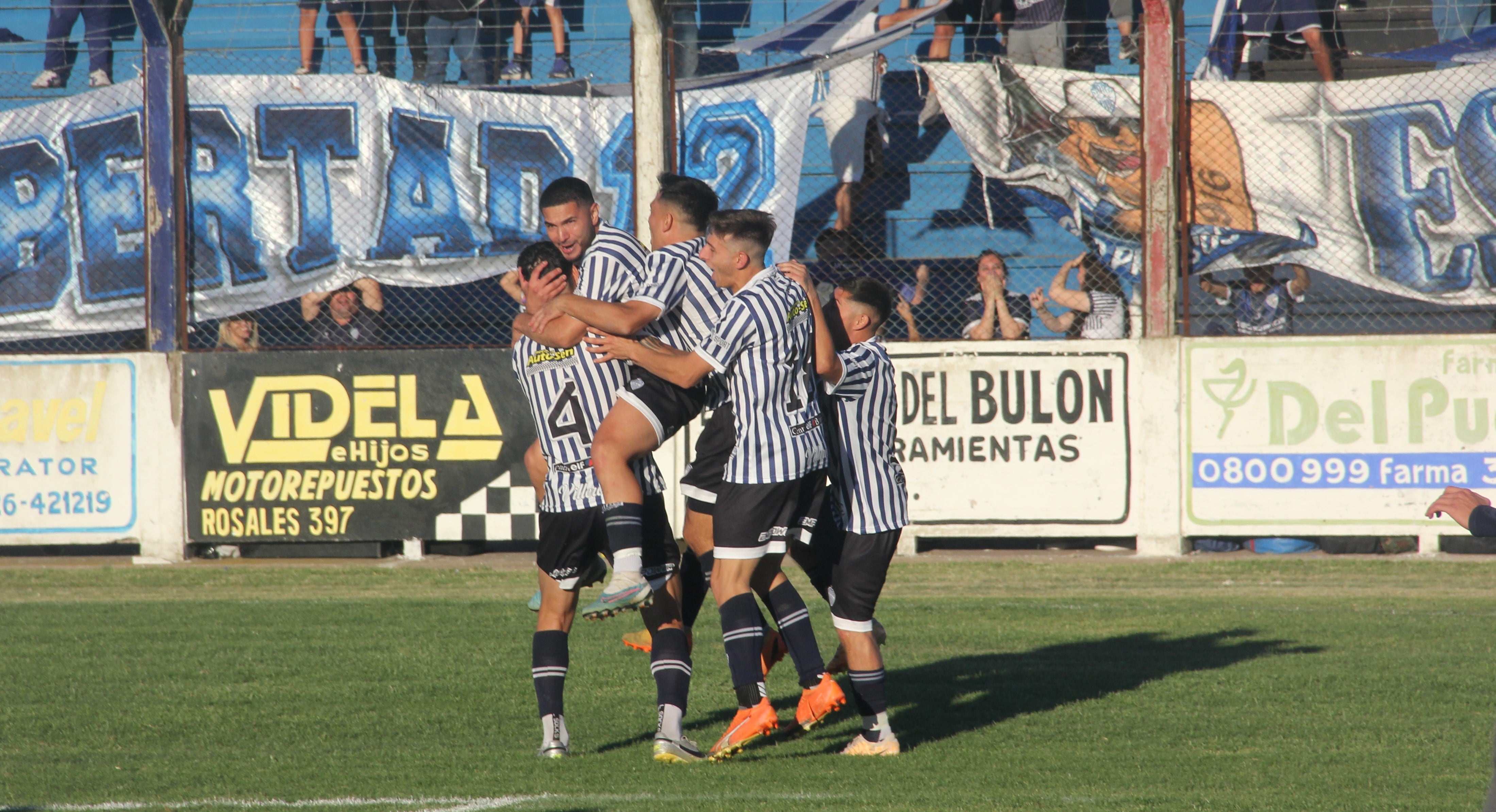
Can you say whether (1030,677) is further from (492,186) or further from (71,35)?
(71,35)

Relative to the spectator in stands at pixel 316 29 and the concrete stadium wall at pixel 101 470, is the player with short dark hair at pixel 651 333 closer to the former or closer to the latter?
the concrete stadium wall at pixel 101 470

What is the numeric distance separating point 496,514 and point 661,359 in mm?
6430

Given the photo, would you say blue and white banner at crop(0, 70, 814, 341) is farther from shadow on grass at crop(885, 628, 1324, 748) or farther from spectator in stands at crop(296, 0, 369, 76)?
shadow on grass at crop(885, 628, 1324, 748)

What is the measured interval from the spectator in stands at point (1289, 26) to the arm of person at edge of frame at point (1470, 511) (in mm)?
9520

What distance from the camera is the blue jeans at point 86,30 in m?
13.5

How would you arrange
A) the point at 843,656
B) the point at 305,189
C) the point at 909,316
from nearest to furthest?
the point at 843,656
the point at 909,316
the point at 305,189

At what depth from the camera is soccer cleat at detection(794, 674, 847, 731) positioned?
5.46 m

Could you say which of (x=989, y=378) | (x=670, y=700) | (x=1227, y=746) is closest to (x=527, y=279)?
(x=670, y=700)

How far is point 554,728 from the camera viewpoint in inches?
216

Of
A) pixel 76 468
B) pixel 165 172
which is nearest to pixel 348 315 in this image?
pixel 165 172

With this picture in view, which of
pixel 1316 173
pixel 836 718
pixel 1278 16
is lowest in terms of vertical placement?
pixel 836 718

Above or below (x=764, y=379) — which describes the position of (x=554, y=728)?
below

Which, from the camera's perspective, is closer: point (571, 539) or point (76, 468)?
point (571, 539)

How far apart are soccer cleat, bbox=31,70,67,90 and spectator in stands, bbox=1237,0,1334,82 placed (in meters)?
11.1
